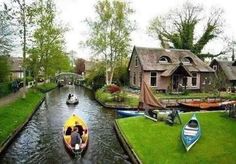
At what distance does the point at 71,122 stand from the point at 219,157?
1325 centimetres

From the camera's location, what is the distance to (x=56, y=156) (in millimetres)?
21656

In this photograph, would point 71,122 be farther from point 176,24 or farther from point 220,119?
point 176,24

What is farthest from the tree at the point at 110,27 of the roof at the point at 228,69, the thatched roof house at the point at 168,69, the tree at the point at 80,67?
the tree at the point at 80,67

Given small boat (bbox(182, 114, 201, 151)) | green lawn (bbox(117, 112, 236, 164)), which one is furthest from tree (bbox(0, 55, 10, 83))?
small boat (bbox(182, 114, 201, 151))

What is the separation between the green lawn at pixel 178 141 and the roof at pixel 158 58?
80.1ft

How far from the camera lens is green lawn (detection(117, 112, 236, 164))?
1848 cm

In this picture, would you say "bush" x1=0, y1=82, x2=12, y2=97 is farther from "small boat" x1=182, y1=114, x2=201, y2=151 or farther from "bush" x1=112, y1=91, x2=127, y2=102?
"small boat" x1=182, y1=114, x2=201, y2=151

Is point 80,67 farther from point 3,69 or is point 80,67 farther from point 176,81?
point 3,69

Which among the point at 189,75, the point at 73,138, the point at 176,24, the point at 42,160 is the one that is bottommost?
the point at 42,160

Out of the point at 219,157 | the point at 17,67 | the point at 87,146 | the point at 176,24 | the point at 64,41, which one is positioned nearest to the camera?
the point at 219,157

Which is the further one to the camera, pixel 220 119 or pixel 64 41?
pixel 64 41

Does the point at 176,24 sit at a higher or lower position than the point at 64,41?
higher

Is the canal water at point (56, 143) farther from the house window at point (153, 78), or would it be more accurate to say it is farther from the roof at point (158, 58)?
the roof at point (158, 58)

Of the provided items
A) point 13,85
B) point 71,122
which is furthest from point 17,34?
point 71,122
